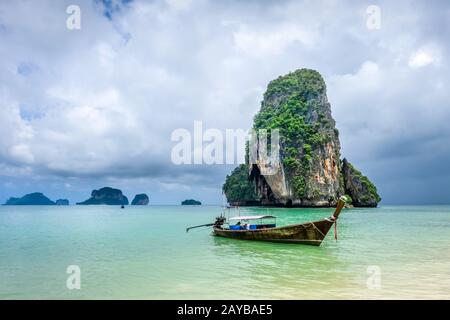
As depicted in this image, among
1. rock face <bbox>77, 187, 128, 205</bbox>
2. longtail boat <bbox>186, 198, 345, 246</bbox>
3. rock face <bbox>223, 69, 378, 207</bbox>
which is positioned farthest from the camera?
rock face <bbox>77, 187, 128, 205</bbox>

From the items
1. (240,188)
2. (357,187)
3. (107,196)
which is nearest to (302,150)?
(357,187)

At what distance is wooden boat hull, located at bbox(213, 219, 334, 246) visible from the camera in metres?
15.0

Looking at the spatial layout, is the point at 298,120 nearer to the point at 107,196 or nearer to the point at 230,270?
the point at 230,270

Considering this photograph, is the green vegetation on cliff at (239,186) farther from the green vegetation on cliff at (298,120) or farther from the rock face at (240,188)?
the green vegetation on cliff at (298,120)

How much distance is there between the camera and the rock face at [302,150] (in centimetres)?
6125

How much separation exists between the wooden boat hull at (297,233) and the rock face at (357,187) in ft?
191

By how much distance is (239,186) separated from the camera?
88.2m

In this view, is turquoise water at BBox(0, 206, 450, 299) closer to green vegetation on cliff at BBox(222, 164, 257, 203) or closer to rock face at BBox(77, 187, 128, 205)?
green vegetation on cliff at BBox(222, 164, 257, 203)

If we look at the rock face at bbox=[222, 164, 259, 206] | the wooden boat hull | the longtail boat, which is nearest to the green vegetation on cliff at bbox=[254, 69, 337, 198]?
the rock face at bbox=[222, 164, 259, 206]

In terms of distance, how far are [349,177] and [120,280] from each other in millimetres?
66806

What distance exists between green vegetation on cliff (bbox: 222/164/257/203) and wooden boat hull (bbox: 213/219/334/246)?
65462mm

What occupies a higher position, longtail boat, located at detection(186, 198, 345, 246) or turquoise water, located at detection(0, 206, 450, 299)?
longtail boat, located at detection(186, 198, 345, 246)

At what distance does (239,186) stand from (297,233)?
239 feet
